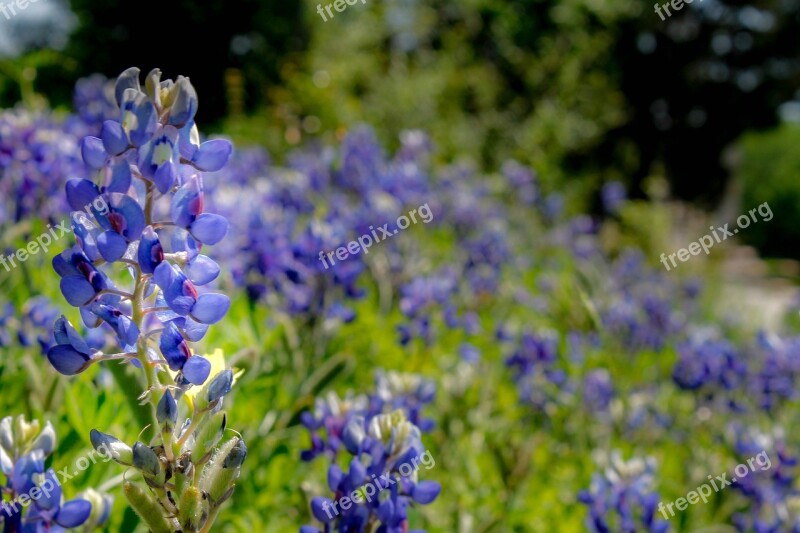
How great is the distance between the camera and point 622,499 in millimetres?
2051

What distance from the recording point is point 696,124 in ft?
71.5

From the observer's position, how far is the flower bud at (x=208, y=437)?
108 cm

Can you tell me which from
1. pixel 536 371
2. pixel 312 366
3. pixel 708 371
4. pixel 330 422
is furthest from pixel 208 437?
pixel 708 371

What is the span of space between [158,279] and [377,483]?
0.59 meters

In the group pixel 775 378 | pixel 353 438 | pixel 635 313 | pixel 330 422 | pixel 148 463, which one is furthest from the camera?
pixel 635 313

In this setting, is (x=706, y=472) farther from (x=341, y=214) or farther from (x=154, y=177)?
(x=154, y=177)

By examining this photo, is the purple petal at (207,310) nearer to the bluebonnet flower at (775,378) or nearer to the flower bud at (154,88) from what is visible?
the flower bud at (154,88)

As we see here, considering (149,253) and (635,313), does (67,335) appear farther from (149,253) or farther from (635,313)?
(635,313)

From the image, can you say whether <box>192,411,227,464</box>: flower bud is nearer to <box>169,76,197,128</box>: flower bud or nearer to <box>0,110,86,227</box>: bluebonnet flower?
<box>169,76,197,128</box>: flower bud

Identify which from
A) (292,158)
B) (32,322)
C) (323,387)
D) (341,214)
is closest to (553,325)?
(341,214)

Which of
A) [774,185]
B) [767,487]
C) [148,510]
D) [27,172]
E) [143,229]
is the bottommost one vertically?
[774,185]

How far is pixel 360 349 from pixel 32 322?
4.34 ft

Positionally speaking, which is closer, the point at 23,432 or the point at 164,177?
the point at 164,177

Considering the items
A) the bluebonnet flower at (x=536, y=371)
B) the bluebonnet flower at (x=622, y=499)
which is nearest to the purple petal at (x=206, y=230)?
the bluebonnet flower at (x=622, y=499)
